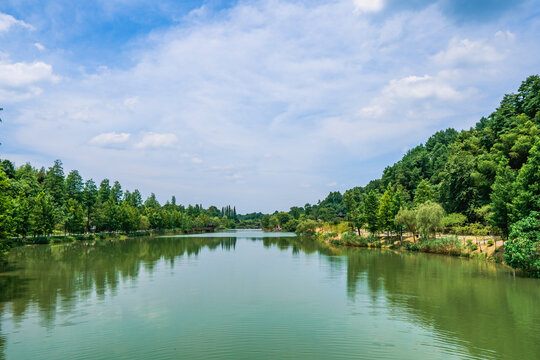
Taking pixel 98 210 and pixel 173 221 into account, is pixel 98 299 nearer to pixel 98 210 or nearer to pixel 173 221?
pixel 98 210

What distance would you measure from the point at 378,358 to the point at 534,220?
2701 centimetres

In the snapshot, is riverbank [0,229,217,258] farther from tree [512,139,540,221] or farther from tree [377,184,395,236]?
tree [377,184,395,236]

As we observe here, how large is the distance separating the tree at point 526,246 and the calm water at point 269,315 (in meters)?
1.85

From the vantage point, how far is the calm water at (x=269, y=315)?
14156mm

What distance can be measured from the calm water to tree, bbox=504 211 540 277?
1.85 m

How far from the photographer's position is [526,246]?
30.1 metres

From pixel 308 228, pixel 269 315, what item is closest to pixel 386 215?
pixel 269 315

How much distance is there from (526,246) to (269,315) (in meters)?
25.8

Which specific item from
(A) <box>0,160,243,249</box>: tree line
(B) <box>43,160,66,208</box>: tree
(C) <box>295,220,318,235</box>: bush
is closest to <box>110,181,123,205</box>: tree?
(A) <box>0,160,243,249</box>: tree line

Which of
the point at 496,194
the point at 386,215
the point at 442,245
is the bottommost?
the point at 442,245

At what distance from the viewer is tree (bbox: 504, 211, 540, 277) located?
1177 inches

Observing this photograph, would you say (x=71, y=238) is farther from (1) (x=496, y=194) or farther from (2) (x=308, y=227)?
(1) (x=496, y=194)

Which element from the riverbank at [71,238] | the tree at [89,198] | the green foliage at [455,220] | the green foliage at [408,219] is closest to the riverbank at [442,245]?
the green foliage at [455,220]

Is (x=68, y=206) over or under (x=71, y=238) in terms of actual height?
over
